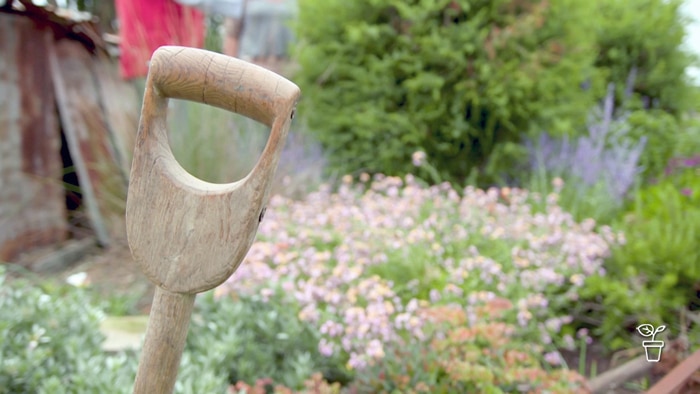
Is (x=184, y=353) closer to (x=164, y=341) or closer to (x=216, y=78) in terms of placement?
(x=164, y=341)

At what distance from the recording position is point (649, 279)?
2.71 metres

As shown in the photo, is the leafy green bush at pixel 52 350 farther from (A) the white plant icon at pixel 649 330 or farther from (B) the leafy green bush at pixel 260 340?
(A) the white plant icon at pixel 649 330

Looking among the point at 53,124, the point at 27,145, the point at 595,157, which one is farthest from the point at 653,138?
the point at 27,145

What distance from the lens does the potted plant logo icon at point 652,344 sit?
208cm

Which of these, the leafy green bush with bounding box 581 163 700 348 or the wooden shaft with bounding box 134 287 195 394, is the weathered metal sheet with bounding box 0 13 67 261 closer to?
the wooden shaft with bounding box 134 287 195 394

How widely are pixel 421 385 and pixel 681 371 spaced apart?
0.73 m

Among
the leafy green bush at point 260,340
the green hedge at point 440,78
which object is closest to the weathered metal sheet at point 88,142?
the green hedge at point 440,78

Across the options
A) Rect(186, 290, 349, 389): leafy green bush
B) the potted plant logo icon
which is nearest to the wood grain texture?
Rect(186, 290, 349, 389): leafy green bush

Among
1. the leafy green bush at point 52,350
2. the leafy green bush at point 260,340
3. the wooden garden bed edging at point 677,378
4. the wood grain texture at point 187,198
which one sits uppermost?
the wood grain texture at point 187,198

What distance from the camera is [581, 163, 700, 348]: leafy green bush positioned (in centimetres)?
255

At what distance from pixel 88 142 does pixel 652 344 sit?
11.6ft

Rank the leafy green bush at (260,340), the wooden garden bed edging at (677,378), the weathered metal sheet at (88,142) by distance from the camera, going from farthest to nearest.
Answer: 1. the weathered metal sheet at (88,142)
2. the leafy green bush at (260,340)
3. the wooden garden bed edging at (677,378)

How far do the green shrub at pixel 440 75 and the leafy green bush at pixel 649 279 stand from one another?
153 cm

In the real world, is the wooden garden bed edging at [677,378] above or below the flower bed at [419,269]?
above
